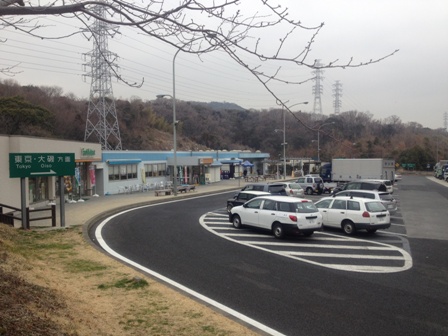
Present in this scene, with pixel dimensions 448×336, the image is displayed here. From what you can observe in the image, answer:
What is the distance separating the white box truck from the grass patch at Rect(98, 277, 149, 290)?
3652 cm

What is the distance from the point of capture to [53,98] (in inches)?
2721

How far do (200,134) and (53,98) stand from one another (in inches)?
1588

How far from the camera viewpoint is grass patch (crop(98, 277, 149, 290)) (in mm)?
9180

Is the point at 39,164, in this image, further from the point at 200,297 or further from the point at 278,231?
the point at 200,297

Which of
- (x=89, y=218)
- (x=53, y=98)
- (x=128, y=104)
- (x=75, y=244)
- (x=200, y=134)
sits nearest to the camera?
(x=75, y=244)

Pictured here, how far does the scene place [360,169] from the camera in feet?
141

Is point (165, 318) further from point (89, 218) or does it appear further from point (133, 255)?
point (89, 218)

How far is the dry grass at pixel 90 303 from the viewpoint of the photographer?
20.3 feet

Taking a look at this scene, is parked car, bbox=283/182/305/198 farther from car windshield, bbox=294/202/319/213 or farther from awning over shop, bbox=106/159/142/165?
awning over shop, bbox=106/159/142/165

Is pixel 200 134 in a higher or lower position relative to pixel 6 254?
higher

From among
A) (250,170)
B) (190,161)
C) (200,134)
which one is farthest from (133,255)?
(200,134)

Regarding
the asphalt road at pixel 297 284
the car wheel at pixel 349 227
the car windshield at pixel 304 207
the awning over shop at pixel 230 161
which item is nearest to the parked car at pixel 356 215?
the car wheel at pixel 349 227

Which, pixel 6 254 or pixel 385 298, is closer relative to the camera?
pixel 385 298

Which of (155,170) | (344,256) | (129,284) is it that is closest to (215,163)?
(155,170)
